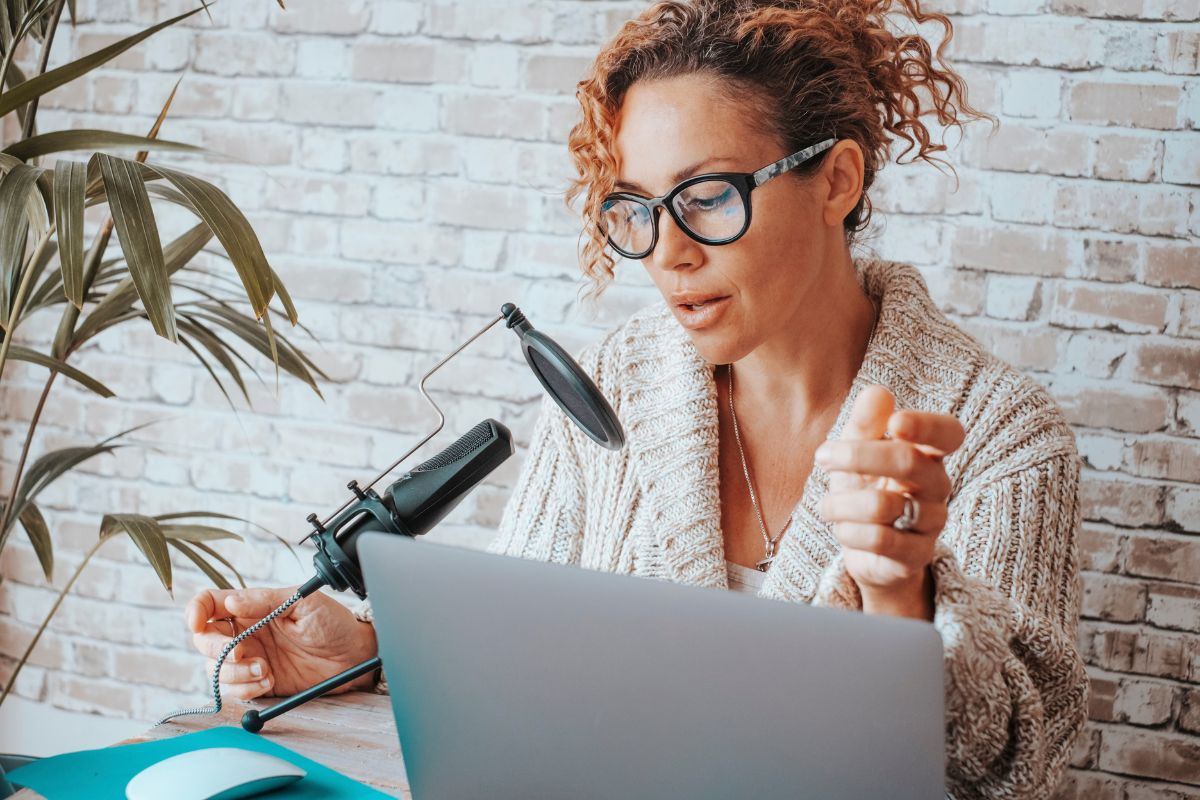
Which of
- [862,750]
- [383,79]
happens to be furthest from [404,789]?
[383,79]

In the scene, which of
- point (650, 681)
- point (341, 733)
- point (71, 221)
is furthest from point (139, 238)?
point (650, 681)

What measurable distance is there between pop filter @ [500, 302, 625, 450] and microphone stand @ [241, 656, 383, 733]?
31cm

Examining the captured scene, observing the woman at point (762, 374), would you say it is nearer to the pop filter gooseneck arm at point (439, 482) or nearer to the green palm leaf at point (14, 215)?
the pop filter gooseneck arm at point (439, 482)

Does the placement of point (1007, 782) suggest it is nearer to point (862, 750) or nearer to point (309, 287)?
point (862, 750)

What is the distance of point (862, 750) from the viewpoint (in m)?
0.68

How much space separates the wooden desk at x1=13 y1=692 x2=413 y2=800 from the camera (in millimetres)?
1010

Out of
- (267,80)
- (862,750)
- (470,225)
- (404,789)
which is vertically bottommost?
(404,789)

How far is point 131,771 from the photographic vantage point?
37.6 inches

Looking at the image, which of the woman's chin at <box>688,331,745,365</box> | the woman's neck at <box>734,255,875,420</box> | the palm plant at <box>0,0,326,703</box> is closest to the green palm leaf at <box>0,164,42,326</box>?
the palm plant at <box>0,0,326,703</box>

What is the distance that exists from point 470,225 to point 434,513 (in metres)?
1.01

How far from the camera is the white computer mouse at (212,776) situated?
866 mm

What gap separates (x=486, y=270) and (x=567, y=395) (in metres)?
0.94

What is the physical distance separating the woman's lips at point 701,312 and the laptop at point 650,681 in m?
0.64

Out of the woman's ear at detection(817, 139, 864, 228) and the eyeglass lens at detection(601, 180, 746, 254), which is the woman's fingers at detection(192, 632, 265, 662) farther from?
the woman's ear at detection(817, 139, 864, 228)
